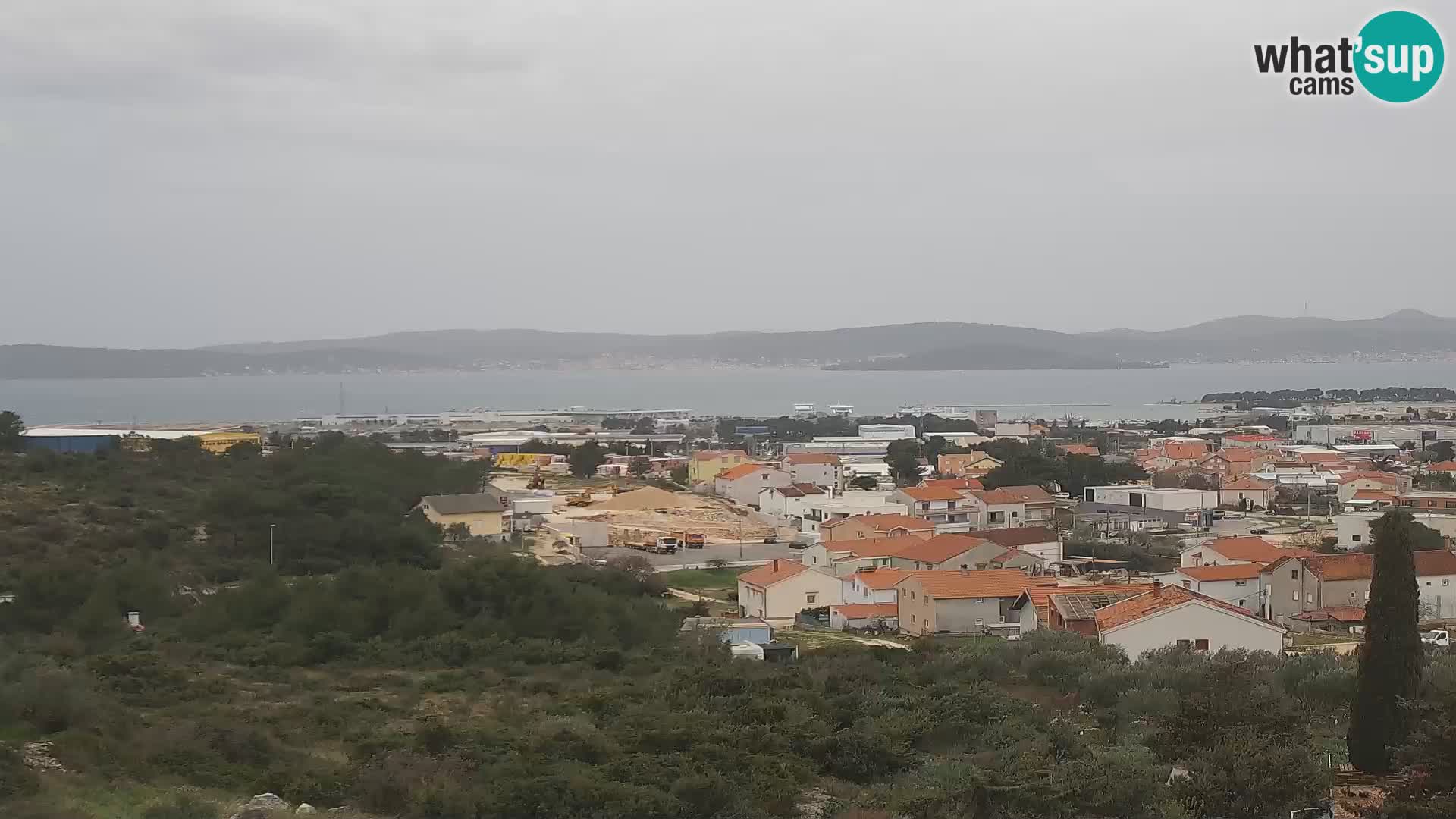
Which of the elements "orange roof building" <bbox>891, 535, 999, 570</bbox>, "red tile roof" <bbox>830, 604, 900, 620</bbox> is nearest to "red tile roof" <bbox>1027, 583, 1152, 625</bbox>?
"red tile roof" <bbox>830, 604, 900, 620</bbox>

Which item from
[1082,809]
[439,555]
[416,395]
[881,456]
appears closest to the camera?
[1082,809]

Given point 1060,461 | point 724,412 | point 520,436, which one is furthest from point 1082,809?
point 724,412

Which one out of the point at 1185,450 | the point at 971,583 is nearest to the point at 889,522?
the point at 971,583

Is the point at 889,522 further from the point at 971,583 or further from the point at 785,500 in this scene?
the point at 971,583

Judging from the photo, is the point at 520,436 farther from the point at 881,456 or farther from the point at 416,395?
the point at 416,395

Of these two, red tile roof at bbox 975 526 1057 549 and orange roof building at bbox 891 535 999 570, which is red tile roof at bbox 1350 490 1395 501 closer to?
red tile roof at bbox 975 526 1057 549

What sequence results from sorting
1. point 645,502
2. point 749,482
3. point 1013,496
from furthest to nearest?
point 749,482, point 645,502, point 1013,496
